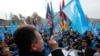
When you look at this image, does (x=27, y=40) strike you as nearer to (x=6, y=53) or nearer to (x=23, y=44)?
(x=23, y=44)

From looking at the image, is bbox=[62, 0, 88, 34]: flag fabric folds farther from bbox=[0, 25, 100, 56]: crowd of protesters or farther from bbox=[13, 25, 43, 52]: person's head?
bbox=[13, 25, 43, 52]: person's head

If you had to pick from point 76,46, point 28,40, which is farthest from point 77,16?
point 28,40

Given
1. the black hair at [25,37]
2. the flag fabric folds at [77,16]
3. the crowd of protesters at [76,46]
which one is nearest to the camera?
the black hair at [25,37]

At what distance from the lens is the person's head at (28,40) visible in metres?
1.92

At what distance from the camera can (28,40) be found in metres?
1.92

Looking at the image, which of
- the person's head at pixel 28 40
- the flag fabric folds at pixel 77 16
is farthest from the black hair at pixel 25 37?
the flag fabric folds at pixel 77 16

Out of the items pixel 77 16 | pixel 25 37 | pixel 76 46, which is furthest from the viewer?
pixel 76 46

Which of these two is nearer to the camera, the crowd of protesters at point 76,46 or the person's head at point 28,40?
the person's head at point 28,40

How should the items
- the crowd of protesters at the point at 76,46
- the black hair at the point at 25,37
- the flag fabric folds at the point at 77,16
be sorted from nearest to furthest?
the black hair at the point at 25,37
the crowd of protesters at the point at 76,46
the flag fabric folds at the point at 77,16

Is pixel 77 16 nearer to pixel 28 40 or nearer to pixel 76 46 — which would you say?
pixel 76 46

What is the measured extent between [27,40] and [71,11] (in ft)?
→ 22.6

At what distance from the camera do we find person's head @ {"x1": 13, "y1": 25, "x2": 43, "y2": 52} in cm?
192

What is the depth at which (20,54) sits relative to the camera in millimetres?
1972

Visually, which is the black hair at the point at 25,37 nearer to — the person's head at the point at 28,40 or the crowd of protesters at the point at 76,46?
the person's head at the point at 28,40
